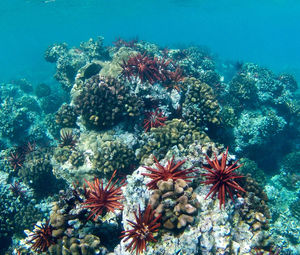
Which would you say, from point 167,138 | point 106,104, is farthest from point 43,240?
point 106,104

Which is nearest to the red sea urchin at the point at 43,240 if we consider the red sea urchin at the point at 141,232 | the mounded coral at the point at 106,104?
the red sea urchin at the point at 141,232

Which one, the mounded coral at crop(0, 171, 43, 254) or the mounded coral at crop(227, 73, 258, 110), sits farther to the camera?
the mounded coral at crop(227, 73, 258, 110)

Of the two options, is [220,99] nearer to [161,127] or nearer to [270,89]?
[270,89]

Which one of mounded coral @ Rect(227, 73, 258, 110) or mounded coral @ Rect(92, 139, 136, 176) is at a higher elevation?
mounded coral @ Rect(227, 73, 258, 110)

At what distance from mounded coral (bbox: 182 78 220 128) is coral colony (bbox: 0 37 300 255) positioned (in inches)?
1.8

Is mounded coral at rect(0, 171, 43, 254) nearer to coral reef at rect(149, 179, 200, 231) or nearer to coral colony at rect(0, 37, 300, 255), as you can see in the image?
coral colony at rect(0, 37, 300, 255)

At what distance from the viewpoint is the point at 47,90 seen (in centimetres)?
2067

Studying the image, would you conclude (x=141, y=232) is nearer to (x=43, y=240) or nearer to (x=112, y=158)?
(x=43, y=240)

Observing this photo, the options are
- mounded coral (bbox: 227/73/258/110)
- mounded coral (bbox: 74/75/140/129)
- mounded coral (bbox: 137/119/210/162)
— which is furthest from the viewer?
mounded coral (bbox: 227/73/258/110)

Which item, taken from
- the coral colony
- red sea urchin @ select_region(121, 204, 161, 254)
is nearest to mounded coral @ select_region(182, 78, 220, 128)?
the coral colony

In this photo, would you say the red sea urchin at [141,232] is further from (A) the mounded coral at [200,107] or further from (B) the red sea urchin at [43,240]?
(A) the mounded coral at [200,107]

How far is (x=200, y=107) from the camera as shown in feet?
29.0

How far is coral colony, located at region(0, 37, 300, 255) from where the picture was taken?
4.18m

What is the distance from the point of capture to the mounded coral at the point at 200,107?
8.56 m
